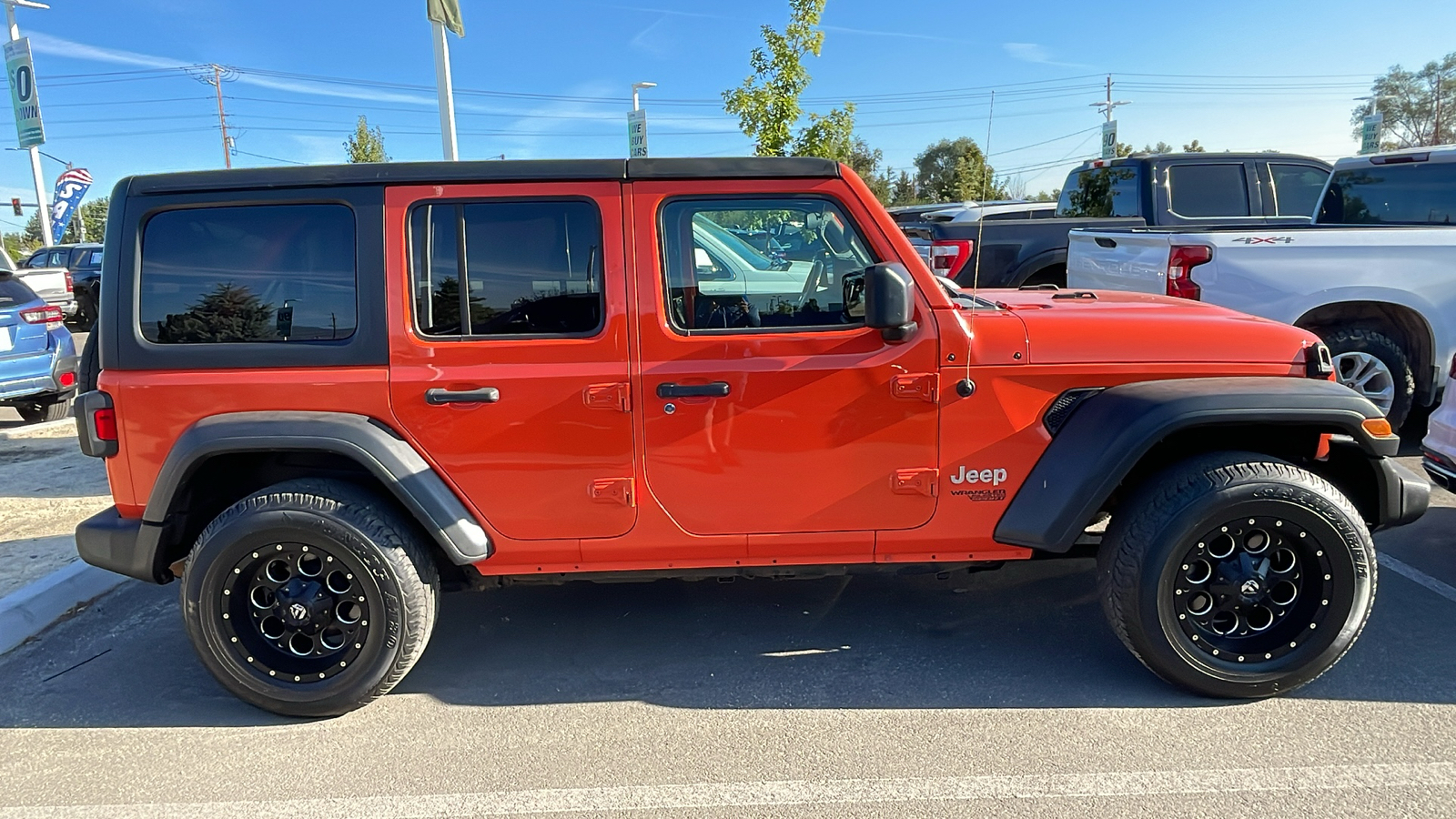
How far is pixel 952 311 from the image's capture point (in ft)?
9.95

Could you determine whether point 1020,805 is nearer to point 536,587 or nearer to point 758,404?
point 758,404

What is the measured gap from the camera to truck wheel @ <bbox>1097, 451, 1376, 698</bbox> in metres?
2.94

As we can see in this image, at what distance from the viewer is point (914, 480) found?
3096 mm

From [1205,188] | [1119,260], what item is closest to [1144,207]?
[1205,188]

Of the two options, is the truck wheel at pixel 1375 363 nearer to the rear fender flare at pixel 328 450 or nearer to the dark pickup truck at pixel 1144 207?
the dark pickup truck at pixel 1144 207

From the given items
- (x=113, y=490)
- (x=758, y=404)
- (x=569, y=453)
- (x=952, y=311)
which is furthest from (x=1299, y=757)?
(x=113, y=490)

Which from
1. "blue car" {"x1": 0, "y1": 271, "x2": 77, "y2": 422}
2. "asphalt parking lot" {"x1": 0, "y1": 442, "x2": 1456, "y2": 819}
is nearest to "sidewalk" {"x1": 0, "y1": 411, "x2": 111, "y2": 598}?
"blue car" {"x1": 0, "y1": 271, "x2": 77, "y2": 422}

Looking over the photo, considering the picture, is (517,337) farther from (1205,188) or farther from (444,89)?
(1205,188)

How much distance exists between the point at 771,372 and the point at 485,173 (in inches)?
46.5

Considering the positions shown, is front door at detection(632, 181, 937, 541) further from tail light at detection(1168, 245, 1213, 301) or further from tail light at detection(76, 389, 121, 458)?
tail light at detection(1168, 245, 1213, 301)

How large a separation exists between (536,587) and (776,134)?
10049 millimetres

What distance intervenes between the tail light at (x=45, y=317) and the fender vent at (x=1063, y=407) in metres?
8.15

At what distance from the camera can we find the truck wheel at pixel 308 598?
301 centimetres

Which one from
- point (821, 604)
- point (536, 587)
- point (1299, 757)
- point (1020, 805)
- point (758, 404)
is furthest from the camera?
point (536, 587)
